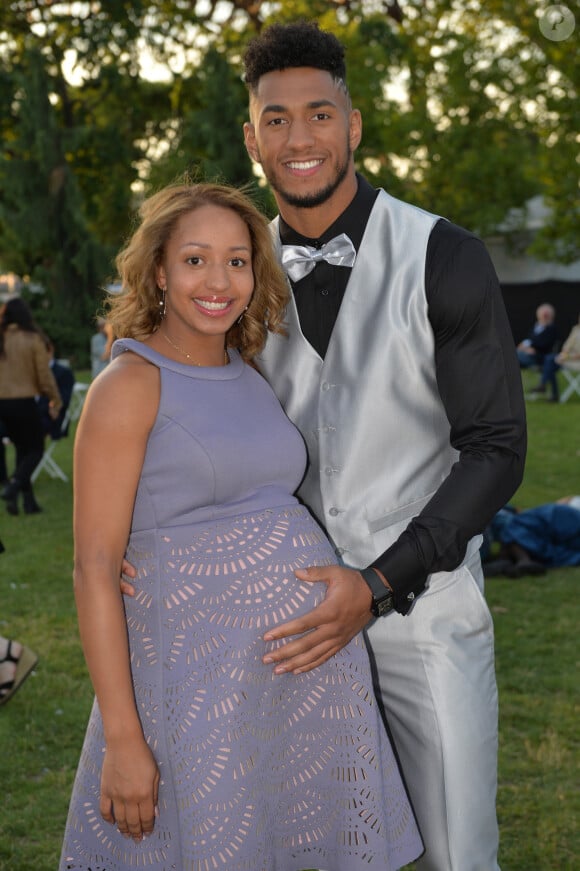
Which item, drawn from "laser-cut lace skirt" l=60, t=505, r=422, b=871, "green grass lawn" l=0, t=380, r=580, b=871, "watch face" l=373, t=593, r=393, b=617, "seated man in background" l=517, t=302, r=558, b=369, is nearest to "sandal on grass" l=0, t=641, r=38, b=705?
"green grass lawn" l=0, t=380, r=580, b=871

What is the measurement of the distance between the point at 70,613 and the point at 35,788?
2678 millimetres

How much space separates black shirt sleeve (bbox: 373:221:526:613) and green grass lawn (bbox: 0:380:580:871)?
2208 mm

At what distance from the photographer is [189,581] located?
236 centimetres

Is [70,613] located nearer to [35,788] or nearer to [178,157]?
[35,788]

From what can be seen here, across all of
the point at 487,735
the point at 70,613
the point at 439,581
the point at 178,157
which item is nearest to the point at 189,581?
the point at 439,581

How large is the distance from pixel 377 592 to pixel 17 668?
3.87m

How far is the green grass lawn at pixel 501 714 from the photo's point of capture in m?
4.35

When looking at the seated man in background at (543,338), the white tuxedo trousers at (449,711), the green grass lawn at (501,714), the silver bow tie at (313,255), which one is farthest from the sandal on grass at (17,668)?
the seated man in background at (543,338)

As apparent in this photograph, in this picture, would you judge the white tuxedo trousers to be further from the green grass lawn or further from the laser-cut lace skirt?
the green grass lawn

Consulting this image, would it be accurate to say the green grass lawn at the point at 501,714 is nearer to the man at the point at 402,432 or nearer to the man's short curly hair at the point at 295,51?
the man at the point at 402,432

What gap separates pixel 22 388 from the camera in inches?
430

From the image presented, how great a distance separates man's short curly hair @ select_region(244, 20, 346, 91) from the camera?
9.02 feet

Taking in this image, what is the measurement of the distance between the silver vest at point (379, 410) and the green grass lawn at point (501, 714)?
2184 mm

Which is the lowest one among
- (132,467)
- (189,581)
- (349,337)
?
(189,581)
